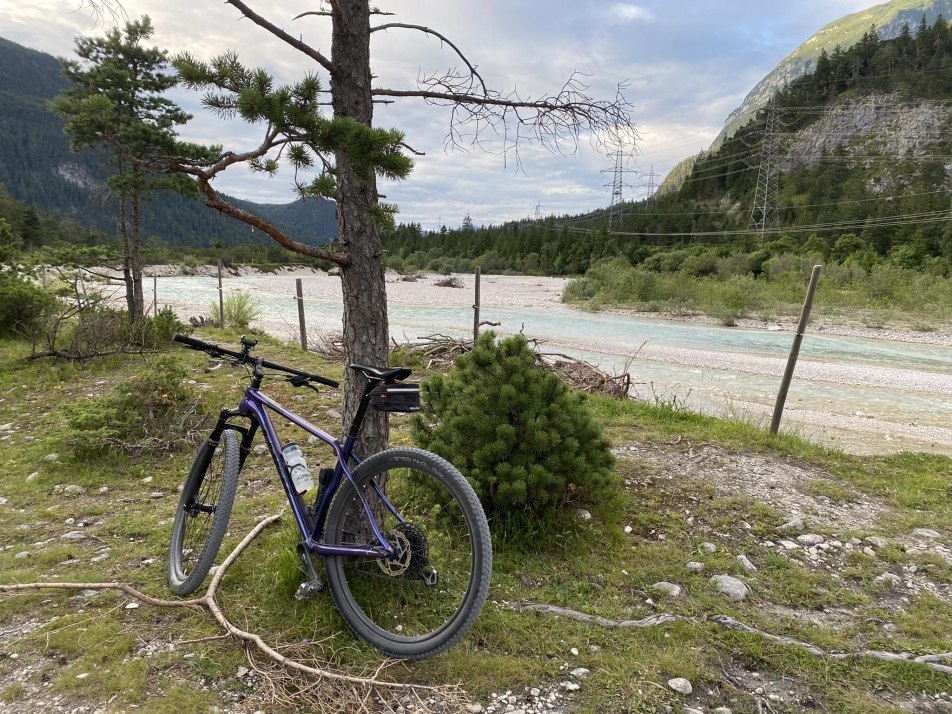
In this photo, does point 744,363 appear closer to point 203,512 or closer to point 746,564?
point 746,564

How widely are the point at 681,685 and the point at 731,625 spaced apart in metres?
0.67

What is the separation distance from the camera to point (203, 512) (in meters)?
3.22

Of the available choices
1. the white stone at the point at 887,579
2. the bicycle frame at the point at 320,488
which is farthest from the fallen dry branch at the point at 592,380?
the bicycle frame at the point at 320,488

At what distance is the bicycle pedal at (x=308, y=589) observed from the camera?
269 centimetres

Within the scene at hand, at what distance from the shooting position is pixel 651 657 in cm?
274

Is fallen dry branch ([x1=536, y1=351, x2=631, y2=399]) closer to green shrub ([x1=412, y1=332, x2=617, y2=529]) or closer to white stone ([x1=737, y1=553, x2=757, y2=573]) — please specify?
green shrub ([x1=412, y1=332, x2=617, y2=529])

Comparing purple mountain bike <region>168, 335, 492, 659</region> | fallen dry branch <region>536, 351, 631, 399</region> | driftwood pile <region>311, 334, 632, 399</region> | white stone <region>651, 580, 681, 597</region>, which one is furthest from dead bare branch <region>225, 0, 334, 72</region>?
fallen dry branch <region>536, 351, 631, 399</region>

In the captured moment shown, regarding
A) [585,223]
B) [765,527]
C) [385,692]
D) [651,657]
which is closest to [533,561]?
[651,657]

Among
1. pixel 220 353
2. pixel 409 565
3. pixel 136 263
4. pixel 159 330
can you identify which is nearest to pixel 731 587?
pixel 409 565

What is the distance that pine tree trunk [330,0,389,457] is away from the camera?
112 inches

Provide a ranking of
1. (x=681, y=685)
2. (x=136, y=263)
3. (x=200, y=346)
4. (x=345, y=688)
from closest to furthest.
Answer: (x=345, y=688)
(x=681, y=685)
(x=200, y=346)
(x=136, y=263)

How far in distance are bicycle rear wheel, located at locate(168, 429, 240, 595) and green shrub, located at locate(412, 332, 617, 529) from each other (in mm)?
1462

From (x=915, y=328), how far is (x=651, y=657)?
29169 millimetres

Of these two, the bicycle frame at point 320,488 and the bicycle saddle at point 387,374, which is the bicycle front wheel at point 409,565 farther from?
the bicycle saddle at point 387,374
